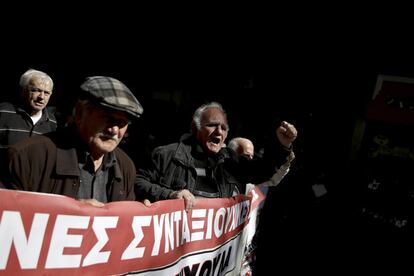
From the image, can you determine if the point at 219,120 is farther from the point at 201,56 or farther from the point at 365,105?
the point at 201,56

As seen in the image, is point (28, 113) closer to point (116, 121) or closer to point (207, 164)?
point (207, 164)

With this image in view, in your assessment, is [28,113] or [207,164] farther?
[28,113]

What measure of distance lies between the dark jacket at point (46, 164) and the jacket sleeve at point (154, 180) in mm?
677

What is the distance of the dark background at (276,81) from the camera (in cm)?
588

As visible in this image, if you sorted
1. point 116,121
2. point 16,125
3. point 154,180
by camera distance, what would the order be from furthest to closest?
point 16,125
point 154,180
point 116,121

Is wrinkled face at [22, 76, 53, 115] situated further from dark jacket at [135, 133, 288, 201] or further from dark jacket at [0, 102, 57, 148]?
dark jacket at [135, 133, 288, 201]

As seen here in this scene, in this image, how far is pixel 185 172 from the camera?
269cm

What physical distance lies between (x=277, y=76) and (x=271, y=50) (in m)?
0.46

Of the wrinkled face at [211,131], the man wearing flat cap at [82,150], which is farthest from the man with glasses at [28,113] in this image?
the man wearing flat cap at [82,150]

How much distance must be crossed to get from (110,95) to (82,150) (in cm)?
30

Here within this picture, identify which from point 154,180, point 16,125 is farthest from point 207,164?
point 16,125

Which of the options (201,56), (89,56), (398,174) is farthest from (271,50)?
(89,56)

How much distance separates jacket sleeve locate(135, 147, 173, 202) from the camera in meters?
2.43

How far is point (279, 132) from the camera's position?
266cm
